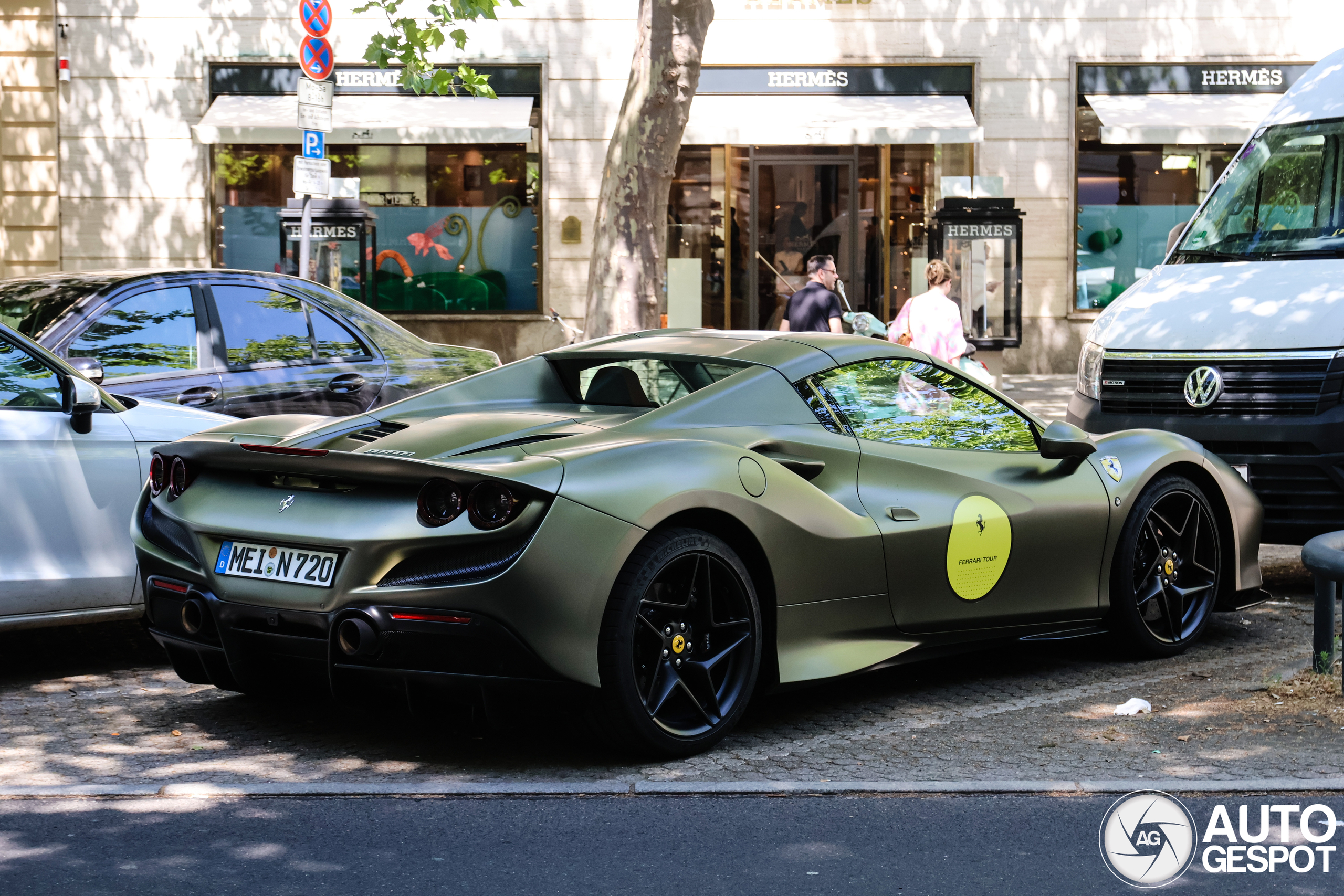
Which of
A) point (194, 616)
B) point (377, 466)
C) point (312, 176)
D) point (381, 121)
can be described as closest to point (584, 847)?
point (377, 466)

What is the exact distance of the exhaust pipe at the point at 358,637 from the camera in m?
4.52

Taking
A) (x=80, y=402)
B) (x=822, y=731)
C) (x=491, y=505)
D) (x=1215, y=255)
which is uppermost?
(x=1215, y=255)

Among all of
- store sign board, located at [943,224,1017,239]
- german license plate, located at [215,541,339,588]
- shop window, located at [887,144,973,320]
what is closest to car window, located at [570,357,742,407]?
german license plate, located at [215,541,339,588]

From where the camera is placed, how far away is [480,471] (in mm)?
4453

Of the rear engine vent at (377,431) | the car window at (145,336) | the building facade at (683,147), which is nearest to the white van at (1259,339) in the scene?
the rear engine vent at (377,431)

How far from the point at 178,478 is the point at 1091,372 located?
4.82 meters

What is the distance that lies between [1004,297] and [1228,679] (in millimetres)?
10153

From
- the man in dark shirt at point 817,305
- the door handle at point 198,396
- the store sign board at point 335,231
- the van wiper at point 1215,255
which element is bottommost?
the door handle at point 198,396

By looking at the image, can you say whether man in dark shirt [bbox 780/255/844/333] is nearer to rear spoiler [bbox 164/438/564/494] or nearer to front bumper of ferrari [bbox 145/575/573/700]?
rear spoiler [bbox 164/438/564/494]

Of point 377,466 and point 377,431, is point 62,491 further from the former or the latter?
point 377,466

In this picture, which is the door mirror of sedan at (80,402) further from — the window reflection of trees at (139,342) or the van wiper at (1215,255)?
the van wiper at (1215,255)

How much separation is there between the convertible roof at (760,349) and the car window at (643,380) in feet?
0.12

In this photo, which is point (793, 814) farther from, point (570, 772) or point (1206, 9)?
point (1206, 9)

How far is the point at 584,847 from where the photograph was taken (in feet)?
13.4
